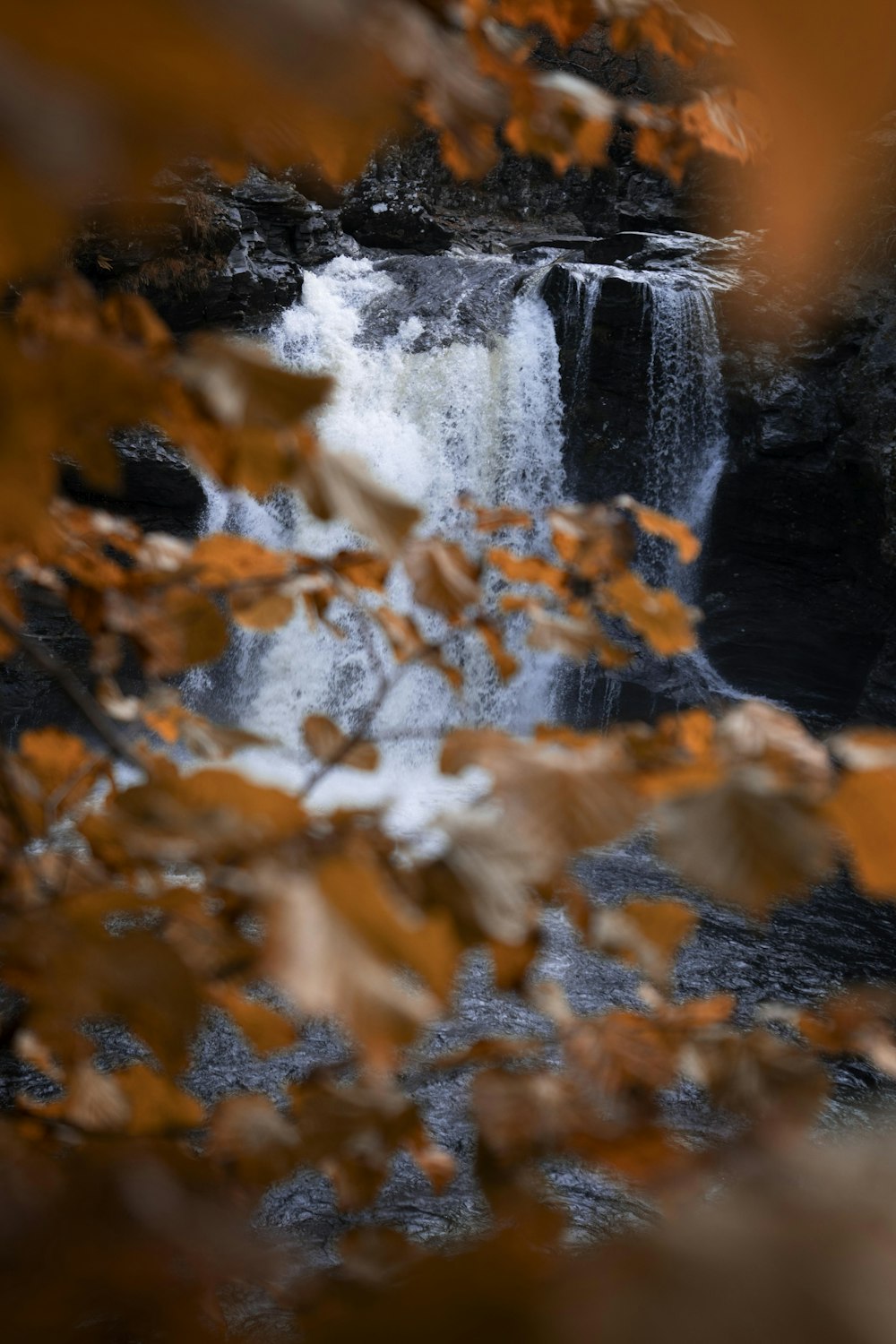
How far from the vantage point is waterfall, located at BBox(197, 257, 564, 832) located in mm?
7621

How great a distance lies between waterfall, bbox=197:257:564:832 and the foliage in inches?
250

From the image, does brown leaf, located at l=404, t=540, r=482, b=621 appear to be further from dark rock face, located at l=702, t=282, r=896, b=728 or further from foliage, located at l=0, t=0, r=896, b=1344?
dark rock face, located at l=702, t=282, r=896, b=728

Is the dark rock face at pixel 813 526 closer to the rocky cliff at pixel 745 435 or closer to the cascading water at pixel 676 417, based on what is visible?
the rocky cliff at pixel 745 435

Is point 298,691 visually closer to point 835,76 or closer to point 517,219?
point 835,76

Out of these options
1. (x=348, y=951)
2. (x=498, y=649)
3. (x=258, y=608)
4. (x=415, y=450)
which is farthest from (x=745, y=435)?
(x=348, y=951)

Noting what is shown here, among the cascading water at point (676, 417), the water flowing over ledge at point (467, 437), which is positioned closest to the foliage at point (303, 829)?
the water flowing over ledge at point (467, 437)

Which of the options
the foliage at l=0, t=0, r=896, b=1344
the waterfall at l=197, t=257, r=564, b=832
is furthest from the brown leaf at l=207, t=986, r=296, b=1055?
the waterfall at l=197, t=257, r=564, b=832

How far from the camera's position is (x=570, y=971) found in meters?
4.04

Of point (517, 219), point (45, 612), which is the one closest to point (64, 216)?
point (45, 612)

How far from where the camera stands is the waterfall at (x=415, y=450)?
7621 millimetres

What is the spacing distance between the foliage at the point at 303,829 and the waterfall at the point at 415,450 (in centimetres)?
635

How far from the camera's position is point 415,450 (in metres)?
8.02

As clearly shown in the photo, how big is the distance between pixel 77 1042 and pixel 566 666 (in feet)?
25.4

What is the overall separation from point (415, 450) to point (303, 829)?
309 inches
